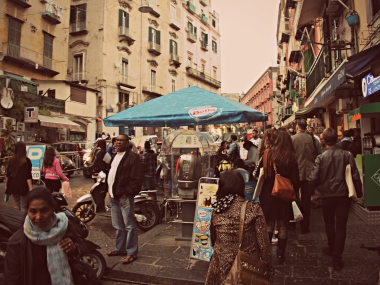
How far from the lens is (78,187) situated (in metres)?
12.3

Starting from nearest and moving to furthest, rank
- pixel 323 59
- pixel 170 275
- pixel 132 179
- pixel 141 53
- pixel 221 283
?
1. pixel 221 283
2. pixel 170 275
3. pixel 132 179
4. pixel 323 59
5. pixel 141 53

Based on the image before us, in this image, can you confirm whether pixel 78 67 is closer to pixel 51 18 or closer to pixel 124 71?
pixel 124 71

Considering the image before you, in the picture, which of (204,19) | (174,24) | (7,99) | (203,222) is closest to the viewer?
(203,222)

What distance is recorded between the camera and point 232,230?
8.50 feet

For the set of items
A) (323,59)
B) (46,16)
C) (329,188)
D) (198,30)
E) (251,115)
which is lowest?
(329,188)

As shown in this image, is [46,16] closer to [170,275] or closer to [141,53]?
[141,53]

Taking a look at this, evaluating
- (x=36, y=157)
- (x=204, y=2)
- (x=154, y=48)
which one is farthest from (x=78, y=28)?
(x=204, y=2)

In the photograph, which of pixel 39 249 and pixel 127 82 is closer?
pixel 39 249

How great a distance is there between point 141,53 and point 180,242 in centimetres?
2705

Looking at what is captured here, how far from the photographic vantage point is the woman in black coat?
430cm

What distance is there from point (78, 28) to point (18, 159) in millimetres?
22863

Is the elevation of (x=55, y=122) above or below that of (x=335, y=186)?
above

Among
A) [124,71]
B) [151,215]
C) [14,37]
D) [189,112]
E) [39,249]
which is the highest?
[124,71]

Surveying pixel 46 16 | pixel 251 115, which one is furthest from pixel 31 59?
pixel 251 115
